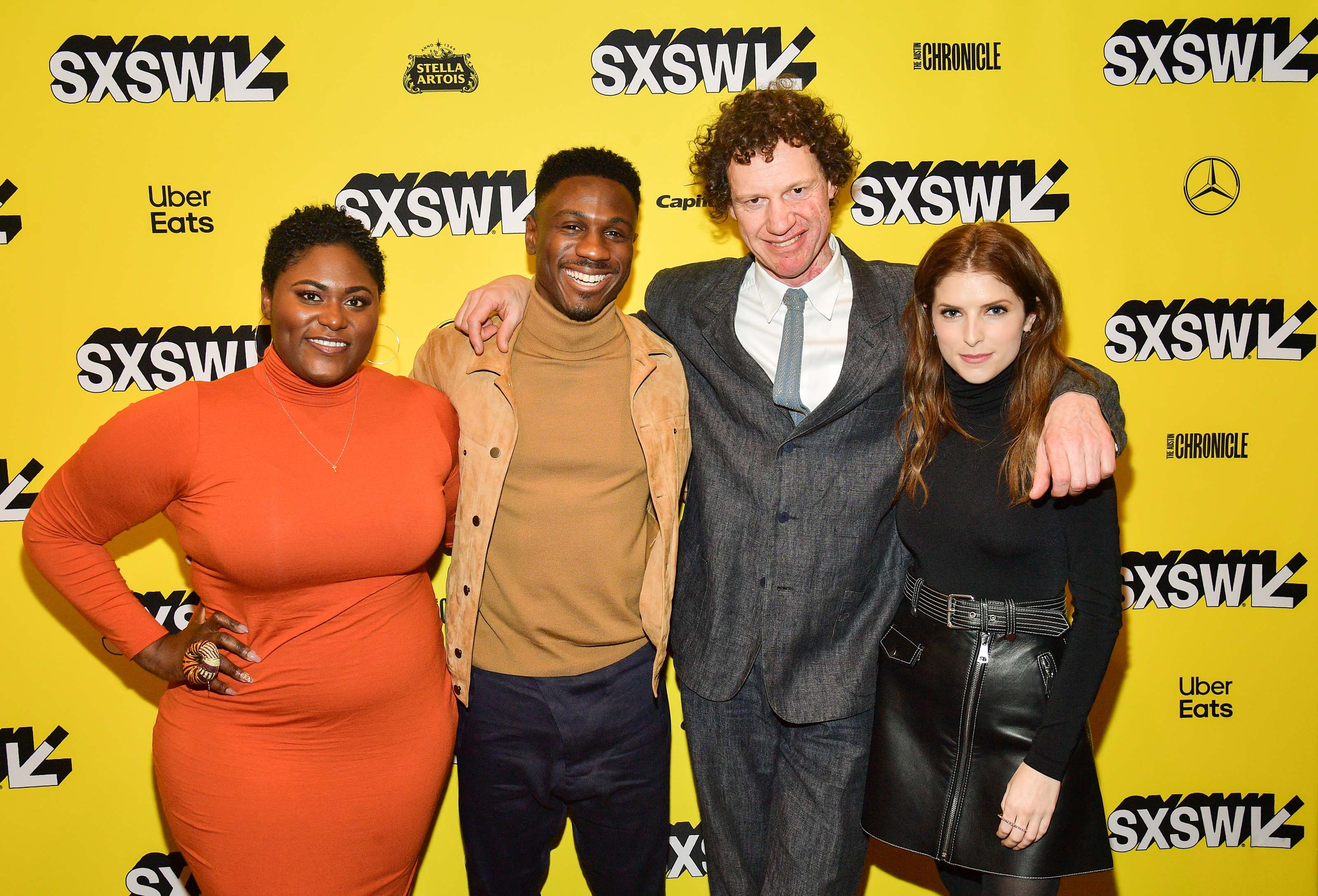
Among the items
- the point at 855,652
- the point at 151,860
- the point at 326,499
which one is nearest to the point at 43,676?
the point at 151,860

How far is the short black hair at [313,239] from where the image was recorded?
1.93 metres

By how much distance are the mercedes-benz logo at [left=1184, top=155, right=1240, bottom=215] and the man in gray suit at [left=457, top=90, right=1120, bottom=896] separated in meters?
1.29

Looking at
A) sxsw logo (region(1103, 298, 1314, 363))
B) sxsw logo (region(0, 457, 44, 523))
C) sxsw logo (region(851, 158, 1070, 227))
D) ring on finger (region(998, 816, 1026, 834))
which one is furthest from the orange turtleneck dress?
sxsw logo (region(1103, 298, 1314, 363))

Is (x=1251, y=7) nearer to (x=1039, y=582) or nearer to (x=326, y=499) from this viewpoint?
(x=1039, y=582)

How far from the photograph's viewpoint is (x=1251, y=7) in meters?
2.79

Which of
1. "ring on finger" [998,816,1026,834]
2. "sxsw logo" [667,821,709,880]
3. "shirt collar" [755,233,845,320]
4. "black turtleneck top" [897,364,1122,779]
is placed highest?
"shirt collar" [755,233,845,320]

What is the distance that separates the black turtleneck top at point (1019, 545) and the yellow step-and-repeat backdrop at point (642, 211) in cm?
113

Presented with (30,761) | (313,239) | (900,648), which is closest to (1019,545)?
(900,648)

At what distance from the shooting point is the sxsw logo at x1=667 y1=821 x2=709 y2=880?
3066 millimetres

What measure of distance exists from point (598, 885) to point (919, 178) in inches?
98.9

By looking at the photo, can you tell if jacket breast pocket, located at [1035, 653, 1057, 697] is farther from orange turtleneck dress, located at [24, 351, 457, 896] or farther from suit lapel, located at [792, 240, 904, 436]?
orange turtleneck dress, located at [24, 351, 457, 896]

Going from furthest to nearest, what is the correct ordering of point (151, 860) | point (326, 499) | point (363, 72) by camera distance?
→ point (151, 860) → point (363, 72) → point (326, 499)

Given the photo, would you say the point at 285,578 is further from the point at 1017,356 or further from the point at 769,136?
the point at 1017,356

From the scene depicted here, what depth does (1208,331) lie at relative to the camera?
2.88m
